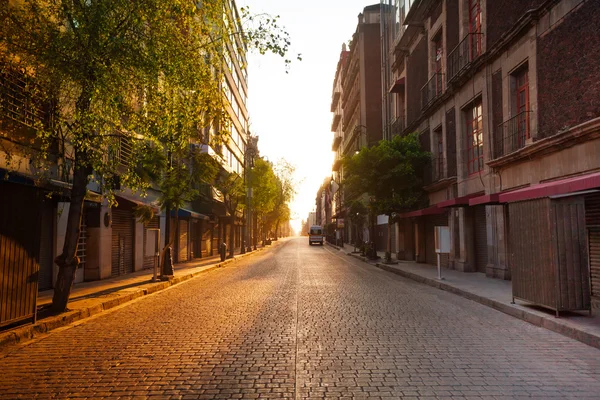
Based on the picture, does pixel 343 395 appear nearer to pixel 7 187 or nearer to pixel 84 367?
pixel 84 367

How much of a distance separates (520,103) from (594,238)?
679 centimetres

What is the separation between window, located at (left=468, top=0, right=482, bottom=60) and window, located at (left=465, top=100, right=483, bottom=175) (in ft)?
6.47

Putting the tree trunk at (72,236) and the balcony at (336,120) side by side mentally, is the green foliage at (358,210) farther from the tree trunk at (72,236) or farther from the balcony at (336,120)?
the balcony at (336,120)

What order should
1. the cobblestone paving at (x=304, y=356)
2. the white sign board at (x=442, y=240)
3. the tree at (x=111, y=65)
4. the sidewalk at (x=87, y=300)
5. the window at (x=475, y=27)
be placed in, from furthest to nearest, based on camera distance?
the window at (x=475, y=27) → the white sign board at (x=442, y=240) → the tree at (x=111, y=65) → the sidewalk at (x=87, y=300) → the cobblestone paving at (x=304, y=356)

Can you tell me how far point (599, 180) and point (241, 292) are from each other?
884 cm

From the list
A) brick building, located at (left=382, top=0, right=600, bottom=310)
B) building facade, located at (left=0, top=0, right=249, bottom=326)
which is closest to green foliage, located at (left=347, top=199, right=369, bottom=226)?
brick building, located at (left=382, top=0, right=600, bottom=310)

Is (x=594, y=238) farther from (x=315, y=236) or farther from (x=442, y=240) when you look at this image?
(x=315, y=236)

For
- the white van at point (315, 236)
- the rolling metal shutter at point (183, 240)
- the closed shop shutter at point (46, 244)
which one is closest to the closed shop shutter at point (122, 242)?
the closed shop shutter at point (46, 244)

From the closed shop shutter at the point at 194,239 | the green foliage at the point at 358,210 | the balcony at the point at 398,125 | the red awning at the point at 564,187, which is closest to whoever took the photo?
the red awning at the point at 564,187

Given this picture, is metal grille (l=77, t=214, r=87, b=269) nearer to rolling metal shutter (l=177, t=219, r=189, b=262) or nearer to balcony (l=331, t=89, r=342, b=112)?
rolling metal shutter (l=177, t=219, r=189, b=262)

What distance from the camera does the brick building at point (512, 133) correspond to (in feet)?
28.0

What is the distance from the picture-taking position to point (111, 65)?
846 centimetres

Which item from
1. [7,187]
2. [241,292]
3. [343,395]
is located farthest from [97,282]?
[343,395]

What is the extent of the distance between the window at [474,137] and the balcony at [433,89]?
3.20 meters
